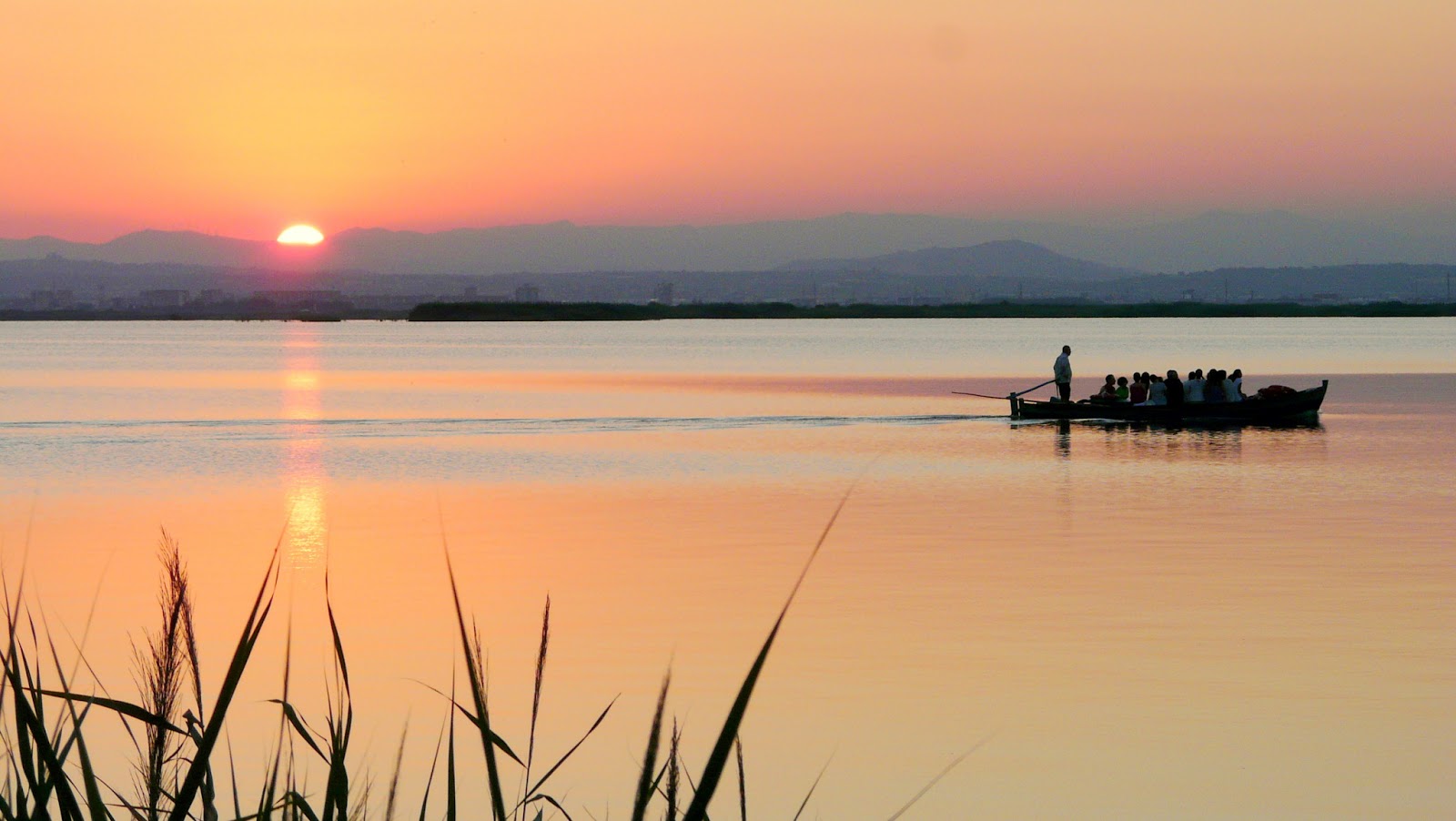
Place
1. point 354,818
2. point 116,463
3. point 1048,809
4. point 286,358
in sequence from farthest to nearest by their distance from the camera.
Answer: point 286,358, point 116,463, point 1048,809, point 354,818

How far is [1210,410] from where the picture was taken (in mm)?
35594

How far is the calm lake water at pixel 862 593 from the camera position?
360 inches

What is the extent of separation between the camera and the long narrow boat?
117ft

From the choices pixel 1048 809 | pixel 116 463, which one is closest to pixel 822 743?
pixel 1048 809

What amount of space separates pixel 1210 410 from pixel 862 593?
22943 millimetres

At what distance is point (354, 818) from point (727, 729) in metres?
1.60

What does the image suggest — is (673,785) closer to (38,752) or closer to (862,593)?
(38,752)

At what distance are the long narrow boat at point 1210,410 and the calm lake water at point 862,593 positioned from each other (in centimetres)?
43

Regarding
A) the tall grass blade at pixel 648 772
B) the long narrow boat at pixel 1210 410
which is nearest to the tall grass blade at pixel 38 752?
the tall grass blade at pixel 648 772

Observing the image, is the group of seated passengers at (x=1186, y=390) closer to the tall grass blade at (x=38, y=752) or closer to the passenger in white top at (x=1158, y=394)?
the passenger in white top at (x=1158, y=394)

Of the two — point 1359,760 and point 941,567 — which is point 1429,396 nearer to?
point 941,567

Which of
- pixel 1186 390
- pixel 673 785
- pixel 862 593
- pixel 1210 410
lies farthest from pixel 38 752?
pixel 1186 390

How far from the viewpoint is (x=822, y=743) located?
372 inches

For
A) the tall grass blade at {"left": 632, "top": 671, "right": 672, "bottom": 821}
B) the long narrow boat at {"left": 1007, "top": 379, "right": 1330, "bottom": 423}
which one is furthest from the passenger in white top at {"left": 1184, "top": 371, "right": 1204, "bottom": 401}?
the tall grass blade at {"left": 632, "top": 671, "right": 672, "bottom": 821}
